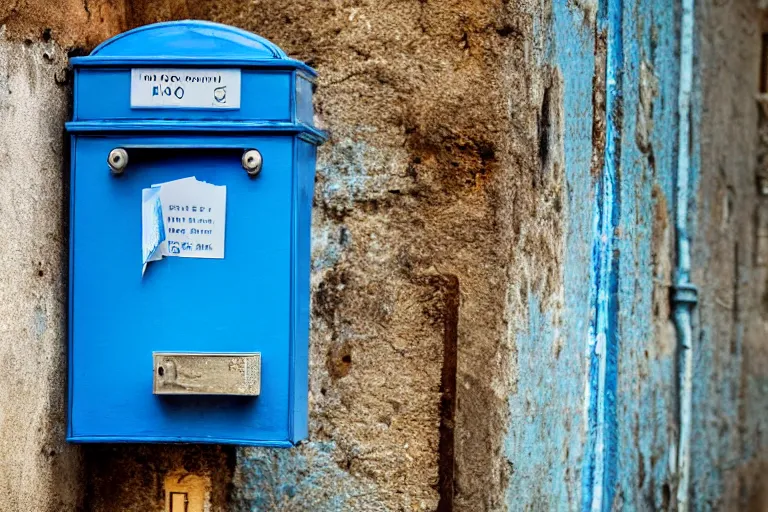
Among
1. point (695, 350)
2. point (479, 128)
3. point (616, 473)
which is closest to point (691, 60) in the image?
point (695, 350)

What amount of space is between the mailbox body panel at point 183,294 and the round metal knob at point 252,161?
1 cm

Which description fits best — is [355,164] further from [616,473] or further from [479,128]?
[616,473]

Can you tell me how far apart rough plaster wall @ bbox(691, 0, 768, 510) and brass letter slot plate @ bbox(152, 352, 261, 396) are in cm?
262

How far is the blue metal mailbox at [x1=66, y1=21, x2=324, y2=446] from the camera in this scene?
2139mm

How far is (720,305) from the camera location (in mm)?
4746

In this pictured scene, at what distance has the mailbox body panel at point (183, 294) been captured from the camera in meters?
2.15

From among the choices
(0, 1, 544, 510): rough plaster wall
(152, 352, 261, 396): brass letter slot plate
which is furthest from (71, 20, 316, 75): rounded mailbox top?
(152, 352, 261, 396): brass letter slot plate

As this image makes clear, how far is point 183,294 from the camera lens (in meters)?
2.16

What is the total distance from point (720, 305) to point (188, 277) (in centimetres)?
318

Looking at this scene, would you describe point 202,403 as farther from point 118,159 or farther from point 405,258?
point 405,258

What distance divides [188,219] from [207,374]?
11.9 inches

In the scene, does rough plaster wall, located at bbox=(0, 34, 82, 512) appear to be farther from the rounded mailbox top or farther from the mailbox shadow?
the mailbox shadow

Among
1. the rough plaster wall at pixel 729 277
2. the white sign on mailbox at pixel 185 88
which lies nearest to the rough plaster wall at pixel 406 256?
the white sign on mailbox at pixel 185 88

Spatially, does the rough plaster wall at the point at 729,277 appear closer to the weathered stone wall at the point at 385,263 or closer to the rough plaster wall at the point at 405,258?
the weathered stone wall at the point at 385,263
